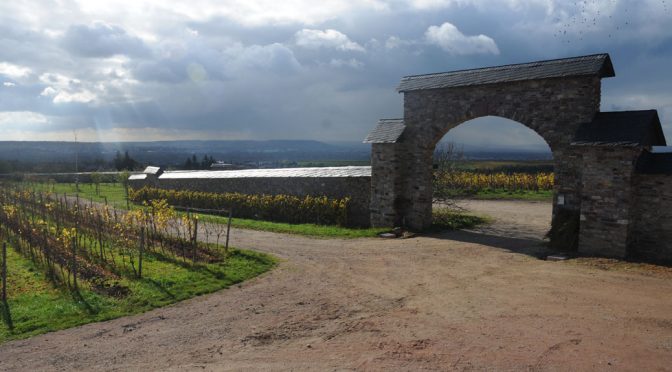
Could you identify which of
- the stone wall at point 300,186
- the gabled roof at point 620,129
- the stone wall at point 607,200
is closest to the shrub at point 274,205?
the stone wall at point 300,186

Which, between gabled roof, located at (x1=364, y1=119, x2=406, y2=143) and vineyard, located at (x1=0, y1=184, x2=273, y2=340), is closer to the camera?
vineyard, located at (x1=0, y1=184, x2=273, y2=340)

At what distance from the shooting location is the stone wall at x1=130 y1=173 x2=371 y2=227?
18.8 metres

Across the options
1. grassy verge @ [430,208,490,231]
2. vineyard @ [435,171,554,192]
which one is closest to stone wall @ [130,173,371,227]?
grassy verge @ [430,208,490,231]

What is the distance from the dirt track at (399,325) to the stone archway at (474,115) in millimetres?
3975

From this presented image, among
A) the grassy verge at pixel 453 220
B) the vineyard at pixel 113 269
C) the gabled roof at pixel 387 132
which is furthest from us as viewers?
the grassy verge at pixel 453 220

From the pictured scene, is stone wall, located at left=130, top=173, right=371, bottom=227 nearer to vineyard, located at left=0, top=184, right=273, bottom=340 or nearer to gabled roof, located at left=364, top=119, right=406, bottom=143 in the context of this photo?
gabled roof, located at left=364, top=119, right=406, bottom=143

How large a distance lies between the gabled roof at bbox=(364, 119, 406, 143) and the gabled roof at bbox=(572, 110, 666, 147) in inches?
239

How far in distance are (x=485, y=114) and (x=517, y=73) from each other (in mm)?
1527

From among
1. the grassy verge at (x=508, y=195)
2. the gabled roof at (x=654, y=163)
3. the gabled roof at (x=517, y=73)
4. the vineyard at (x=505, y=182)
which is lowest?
the grassy verge at (x=508, y=195)

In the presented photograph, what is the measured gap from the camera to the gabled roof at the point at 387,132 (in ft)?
55.1

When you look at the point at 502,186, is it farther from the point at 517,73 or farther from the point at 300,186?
the point at 517,73

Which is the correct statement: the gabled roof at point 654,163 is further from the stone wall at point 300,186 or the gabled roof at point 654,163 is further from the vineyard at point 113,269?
the vineyard at point 113,269

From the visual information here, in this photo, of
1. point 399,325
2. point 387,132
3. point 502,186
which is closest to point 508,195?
point 502,186

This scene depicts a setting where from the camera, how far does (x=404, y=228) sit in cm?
1719
